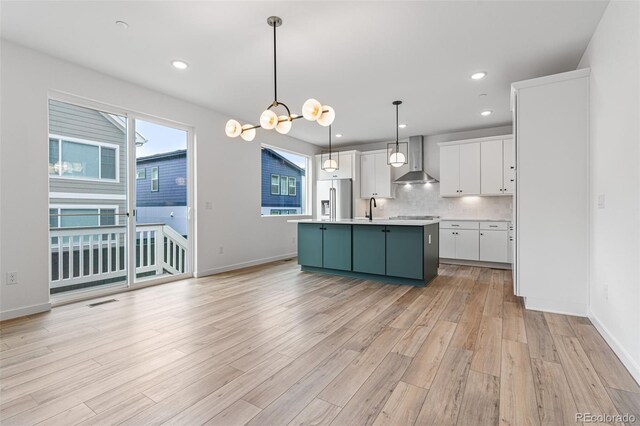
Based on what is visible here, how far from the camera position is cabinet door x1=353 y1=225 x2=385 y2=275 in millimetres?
4299

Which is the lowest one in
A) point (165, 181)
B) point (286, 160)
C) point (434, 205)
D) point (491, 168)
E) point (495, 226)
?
point (495, 226)

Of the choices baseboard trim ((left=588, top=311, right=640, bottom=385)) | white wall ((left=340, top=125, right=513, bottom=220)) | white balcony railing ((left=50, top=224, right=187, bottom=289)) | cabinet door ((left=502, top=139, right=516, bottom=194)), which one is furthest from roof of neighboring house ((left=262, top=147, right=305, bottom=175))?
baseboard trim ((left=588, top=311, right=640, bottom=385))

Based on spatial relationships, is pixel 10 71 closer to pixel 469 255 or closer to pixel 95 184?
pixel 95 184

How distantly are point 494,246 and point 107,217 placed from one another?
6.03 metres

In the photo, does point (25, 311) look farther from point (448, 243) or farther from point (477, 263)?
point (477, 263)

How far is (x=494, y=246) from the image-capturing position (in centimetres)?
530

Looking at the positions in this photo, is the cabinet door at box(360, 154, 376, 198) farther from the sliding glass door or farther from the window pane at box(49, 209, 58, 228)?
the window pane at box(49, 209, 58, 228)

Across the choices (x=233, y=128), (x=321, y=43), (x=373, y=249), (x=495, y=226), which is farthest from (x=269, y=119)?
(x=495, y=226)

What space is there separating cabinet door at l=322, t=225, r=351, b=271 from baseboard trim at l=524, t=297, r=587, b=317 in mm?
2296

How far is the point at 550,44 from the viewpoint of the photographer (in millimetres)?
2982

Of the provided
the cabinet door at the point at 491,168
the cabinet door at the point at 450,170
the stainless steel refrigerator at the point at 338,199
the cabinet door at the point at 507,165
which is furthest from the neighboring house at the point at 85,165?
the cabinet door at the point at 507,165

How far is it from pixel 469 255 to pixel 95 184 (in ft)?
19.6

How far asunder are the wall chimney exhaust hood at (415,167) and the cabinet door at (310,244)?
2.55 m

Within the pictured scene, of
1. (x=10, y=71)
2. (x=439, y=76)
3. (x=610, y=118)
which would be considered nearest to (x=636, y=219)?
(x=610, y=118)
